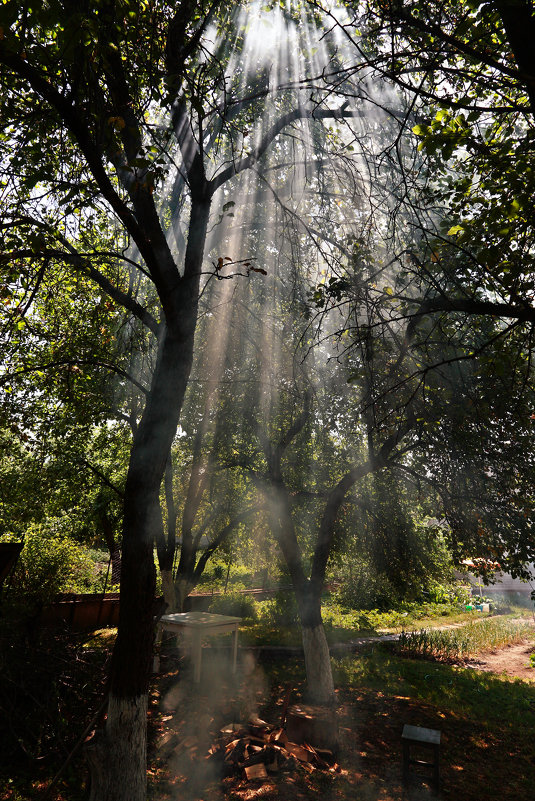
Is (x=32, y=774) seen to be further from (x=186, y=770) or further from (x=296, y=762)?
(x=296, y=762)

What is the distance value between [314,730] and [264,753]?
1117mm

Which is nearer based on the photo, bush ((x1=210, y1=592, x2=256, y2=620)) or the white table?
the white table

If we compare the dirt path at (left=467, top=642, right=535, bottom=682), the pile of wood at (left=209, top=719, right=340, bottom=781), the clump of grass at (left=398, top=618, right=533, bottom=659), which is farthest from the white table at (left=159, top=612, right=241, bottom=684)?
the dirt path at (left=467, top=642, right=535, bottom=682)

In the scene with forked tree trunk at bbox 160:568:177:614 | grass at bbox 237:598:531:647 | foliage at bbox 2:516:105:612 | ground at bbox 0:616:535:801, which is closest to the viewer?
ground at bbox 0:616:535:801

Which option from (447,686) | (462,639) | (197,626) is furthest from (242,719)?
(462,639)

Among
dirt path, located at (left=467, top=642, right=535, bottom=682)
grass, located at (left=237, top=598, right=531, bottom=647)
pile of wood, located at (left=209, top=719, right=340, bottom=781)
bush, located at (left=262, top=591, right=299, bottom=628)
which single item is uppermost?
bush, located at (left=262, top=591, right=299, bottom=628)

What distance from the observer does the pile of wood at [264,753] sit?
6.94 metres

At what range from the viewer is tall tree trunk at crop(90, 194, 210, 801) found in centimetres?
457

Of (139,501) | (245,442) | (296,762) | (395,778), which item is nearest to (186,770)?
(296,762)

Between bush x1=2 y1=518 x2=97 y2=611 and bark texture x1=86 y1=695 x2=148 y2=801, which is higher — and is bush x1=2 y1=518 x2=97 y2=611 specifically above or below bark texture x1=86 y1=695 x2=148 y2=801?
above

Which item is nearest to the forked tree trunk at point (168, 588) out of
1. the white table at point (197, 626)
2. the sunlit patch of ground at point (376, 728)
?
the sunlit patch of ground at point (376, 728)

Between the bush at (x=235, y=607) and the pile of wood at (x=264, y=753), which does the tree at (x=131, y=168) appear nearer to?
the pile of wood at (x=264, y=753)

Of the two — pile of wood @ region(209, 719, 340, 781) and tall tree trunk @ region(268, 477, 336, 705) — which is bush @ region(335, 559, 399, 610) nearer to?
tall tree trunk @ region(268, 477, 336, 705)

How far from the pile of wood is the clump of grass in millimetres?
9410
